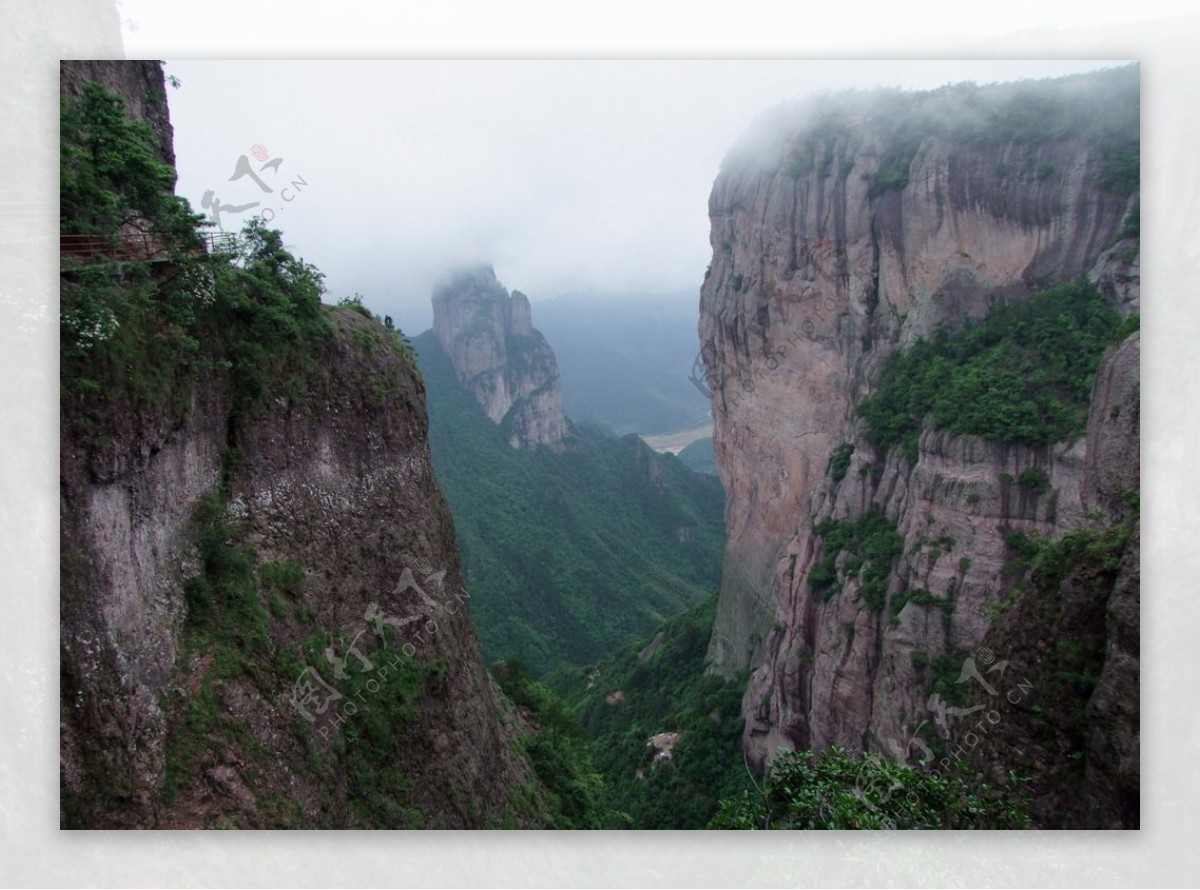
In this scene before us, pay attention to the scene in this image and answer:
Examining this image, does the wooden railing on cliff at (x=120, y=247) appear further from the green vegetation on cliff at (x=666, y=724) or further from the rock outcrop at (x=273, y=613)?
the green vegetation on cliff at (x=666, y=724)

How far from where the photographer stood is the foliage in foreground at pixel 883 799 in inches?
214

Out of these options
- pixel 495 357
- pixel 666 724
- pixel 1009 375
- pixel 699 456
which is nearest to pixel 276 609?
pixel 1009 375

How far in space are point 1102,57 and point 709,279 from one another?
725 inches

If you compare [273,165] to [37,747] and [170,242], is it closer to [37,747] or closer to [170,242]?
[170,242]

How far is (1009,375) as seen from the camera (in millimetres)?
13961

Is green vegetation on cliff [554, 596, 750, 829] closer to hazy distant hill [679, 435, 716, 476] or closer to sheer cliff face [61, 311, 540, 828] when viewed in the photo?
sheer cliff face [61, 311, 540, 828]

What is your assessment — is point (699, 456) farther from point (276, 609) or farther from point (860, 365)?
point (276, 609)

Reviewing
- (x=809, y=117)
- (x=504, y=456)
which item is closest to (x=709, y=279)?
(x=809, y=117)

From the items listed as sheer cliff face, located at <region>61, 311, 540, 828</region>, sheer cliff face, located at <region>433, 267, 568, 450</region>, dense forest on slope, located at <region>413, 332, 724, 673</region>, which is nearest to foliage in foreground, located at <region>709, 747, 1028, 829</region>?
sheer cliff face, located at <region>61, 311, 540, 828</region>

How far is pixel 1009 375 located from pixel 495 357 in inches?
1836

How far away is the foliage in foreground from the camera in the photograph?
5441mm

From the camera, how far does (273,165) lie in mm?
6777

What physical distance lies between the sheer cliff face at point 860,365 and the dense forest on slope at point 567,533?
13645mm

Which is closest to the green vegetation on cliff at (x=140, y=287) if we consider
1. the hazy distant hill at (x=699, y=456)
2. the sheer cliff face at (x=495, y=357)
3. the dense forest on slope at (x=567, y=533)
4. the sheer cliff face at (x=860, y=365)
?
the sheer cliff face at (x=860, y=365)
